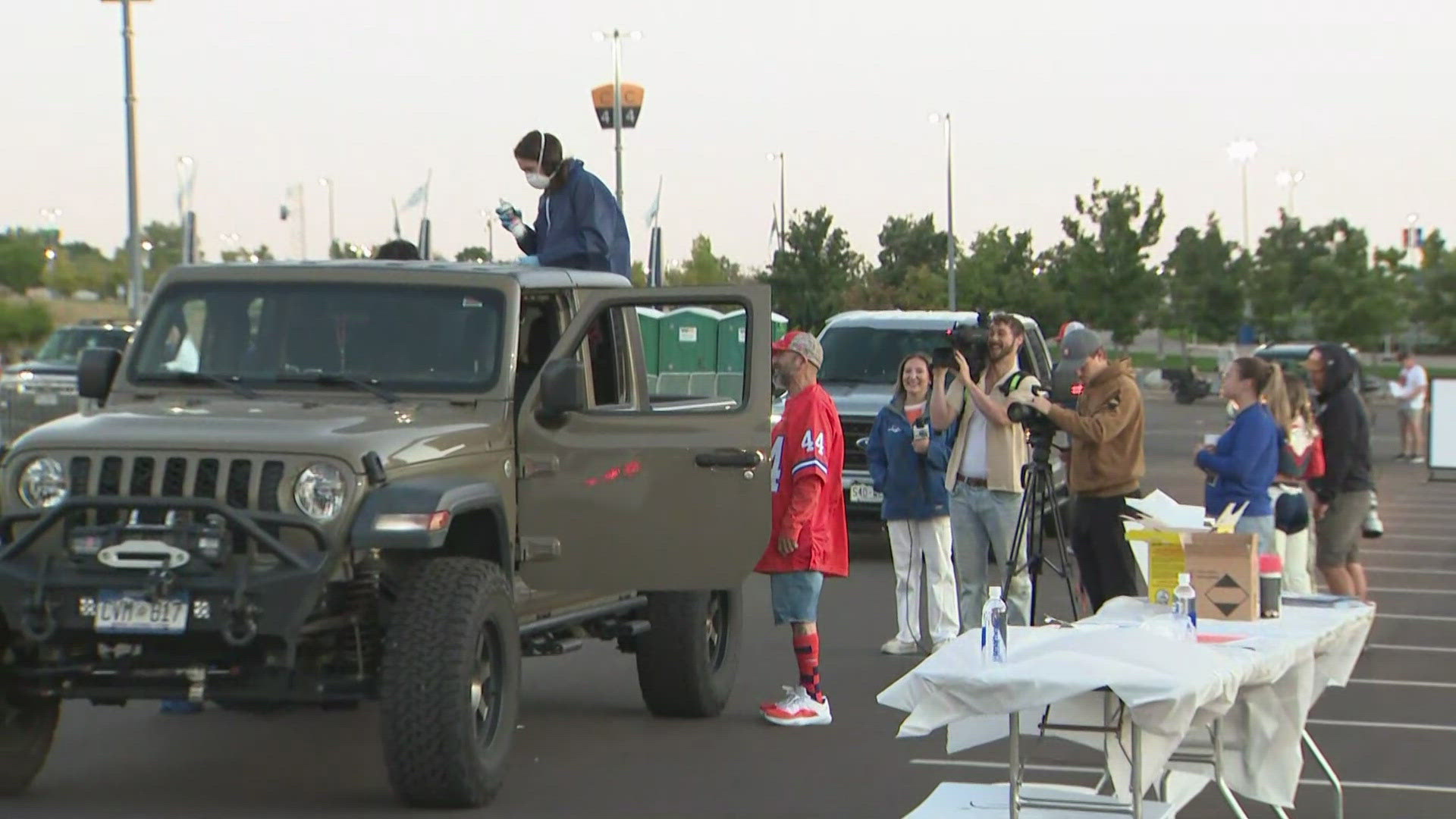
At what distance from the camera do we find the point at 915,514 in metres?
12.6

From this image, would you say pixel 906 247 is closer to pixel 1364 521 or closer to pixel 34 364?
pixel 34 364

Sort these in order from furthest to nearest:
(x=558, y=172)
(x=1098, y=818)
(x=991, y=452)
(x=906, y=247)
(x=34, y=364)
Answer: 1. (x=906, y=247)
2. (x=34, y=364)
3. (x=991, y=452)
4. (x=558, y=172)
5. (x=1098, y=818)

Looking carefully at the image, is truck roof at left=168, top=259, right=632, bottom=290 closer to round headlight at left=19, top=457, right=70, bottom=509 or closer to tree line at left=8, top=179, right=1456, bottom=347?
round headlight at left=19, top=457, right=70, bottom=509

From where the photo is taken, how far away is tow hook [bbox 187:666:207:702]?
24.5 feet

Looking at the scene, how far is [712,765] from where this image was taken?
891 centimetres

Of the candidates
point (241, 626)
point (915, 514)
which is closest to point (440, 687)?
point (241, 626)

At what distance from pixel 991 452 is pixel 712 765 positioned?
11.2 ft

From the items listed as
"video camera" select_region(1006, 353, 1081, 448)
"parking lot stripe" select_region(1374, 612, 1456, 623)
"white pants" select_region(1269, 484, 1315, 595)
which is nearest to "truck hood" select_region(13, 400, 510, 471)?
"video camera" select_region(1006, 353, 1081, 448)

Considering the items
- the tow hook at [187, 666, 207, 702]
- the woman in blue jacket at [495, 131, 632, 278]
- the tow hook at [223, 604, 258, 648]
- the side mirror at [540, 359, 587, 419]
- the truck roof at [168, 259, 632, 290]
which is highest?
the woman in blue jacket at [495, 131, 632, 278]

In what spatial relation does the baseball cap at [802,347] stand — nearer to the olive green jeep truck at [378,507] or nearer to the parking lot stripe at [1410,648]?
the olive green jeep truck at [378,507]

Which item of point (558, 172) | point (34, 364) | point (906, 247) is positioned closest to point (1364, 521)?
point (558, 172)

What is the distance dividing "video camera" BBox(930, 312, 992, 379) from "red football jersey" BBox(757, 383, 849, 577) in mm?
1917

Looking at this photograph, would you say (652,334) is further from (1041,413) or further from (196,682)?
(196,682)

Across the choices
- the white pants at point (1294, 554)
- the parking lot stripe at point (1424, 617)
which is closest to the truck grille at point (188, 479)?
the white pants at point (1294, 554)
